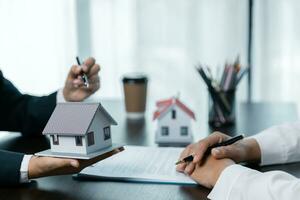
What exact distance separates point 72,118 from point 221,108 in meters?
0.66

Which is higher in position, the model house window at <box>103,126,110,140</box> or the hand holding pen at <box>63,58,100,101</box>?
the hand holding pen at <box>63,58,100,101</box>

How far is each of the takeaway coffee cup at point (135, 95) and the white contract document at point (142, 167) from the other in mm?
417

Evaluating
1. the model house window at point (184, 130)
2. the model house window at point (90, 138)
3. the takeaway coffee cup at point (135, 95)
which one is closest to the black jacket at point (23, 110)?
the takeaway coffee cup at point (135, 95)

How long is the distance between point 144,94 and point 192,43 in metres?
1.12

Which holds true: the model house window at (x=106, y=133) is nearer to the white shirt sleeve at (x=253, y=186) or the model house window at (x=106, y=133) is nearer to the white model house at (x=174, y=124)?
the white shirt sleeve at (x=253, y=186)

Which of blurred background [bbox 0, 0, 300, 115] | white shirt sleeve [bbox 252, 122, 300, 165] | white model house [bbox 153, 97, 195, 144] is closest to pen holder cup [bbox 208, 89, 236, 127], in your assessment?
white model house [bbox 153, 97, 195, 144]

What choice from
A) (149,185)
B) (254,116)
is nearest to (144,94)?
(254,116)

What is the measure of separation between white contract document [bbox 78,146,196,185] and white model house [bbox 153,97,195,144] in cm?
11

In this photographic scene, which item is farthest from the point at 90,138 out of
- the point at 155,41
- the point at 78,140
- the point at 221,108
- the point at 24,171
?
the point at 155,41

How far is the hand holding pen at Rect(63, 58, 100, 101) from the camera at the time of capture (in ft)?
4.58

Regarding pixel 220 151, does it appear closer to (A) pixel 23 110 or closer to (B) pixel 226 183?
(B) pixel 226 183

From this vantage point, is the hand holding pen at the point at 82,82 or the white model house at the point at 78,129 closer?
the white model house at the point at 78,129

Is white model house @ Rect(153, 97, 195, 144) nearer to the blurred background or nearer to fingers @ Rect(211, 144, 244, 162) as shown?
fingers @ Rect(211, 144, 244, 162)

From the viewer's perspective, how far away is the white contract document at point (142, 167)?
38.4 inches
